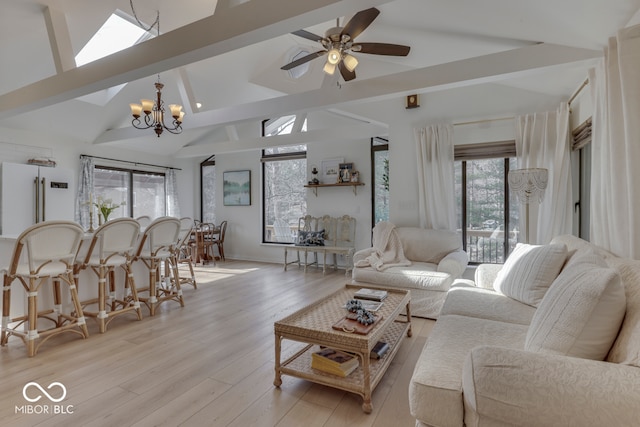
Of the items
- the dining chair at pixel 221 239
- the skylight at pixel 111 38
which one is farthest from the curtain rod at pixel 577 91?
the dining chair at pixel 221 239

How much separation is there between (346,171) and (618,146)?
4.21 meters

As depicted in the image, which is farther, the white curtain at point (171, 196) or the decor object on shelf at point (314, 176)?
the white curtain at point (171, 196)

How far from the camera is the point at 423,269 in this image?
3.59 metres

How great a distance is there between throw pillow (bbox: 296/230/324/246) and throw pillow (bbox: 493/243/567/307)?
3.79 metres

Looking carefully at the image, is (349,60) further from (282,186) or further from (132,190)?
(132,190)

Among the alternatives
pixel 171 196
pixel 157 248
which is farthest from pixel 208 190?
pixel 157 248

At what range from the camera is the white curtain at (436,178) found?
4180 mm

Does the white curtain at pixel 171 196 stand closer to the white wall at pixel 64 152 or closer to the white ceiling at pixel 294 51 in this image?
the white wall at pixel 64 152

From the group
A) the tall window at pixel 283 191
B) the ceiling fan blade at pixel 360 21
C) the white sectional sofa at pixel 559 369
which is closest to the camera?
the white sectional sofa at pixel 559 369

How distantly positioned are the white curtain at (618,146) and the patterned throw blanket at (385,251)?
1.96 metres

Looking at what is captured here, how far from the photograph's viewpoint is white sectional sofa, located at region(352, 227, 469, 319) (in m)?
3.32

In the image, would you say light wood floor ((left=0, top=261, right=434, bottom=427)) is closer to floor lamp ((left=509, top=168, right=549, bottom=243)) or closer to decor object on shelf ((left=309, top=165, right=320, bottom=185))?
floor lamp ((left=509, top=168, right=549, bottom=243))

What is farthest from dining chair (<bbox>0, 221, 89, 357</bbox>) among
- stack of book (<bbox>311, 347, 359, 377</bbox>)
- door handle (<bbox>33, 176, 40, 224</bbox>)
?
door handle (<bbox>33, 176, 40, 224</bbox>)

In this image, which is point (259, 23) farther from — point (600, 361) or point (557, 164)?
point (557, 164)
